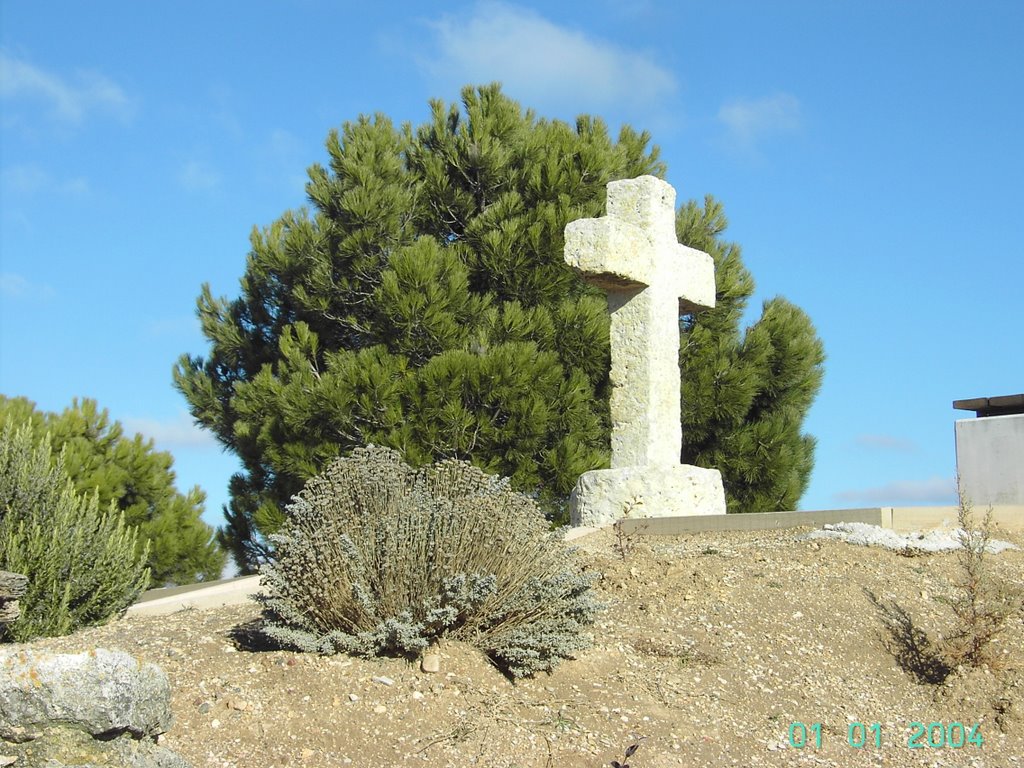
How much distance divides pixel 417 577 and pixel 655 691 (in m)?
1.31

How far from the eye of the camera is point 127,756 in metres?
4.04

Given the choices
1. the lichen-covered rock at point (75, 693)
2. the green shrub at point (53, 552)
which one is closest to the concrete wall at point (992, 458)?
the green shrub at point (53, 552)

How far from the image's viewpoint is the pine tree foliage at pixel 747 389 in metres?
16.0

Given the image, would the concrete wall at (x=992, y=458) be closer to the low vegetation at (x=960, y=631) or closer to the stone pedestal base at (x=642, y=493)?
the stone pedestal base at (x=642, y=493)

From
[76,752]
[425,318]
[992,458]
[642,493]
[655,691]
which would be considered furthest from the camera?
[425,318]

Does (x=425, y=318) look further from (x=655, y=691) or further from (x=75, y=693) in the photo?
(x=75, y=693)

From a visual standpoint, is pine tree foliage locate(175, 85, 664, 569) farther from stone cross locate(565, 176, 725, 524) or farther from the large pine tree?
stone cross locate(565, 176, 725, 524)

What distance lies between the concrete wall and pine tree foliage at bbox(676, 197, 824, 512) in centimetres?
478

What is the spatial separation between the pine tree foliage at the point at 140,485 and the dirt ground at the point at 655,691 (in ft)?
32.1

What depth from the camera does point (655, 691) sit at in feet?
17.8

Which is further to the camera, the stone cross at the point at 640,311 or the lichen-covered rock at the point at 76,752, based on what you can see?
the stone cross at the point at 640,311

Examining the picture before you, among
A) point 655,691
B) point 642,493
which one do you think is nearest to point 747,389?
point 642,493

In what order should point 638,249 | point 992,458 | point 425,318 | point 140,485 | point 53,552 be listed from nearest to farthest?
point 53,552 < point 638,249 < point 992,458 < point 425,318 < point 140,485

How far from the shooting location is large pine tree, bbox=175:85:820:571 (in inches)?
557
